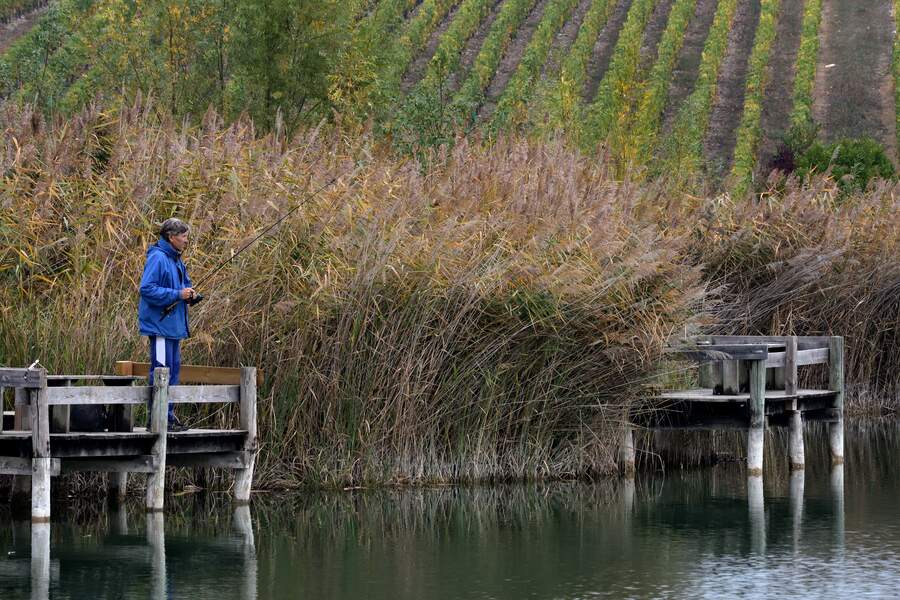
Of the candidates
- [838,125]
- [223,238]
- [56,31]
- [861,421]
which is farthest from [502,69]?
[223,238]

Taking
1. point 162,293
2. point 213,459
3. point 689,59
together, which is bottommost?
point 213,459

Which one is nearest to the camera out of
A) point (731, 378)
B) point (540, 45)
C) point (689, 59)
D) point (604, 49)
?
Result: point (731, 378)

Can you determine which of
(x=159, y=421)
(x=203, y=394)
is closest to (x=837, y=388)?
(x=203, y=394)

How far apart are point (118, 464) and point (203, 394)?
0.87 m

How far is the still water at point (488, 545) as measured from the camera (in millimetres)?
9617

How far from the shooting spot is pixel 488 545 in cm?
1133

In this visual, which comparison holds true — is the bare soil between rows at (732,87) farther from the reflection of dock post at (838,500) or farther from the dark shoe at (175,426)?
the dark shoe at (175,426)

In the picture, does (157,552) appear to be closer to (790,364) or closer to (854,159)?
(790,364)

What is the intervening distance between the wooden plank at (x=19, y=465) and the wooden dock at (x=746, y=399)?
18.8 ft

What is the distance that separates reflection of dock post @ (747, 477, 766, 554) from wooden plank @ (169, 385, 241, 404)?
4279 millimetres

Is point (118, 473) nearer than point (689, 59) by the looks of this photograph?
Yes

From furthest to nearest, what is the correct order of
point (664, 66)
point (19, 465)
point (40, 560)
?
point (664, 66)
point (19, 465)
point (40, 560)

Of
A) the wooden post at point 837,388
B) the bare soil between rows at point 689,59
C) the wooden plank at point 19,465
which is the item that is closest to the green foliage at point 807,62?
the bare soil between rows at point 689,59

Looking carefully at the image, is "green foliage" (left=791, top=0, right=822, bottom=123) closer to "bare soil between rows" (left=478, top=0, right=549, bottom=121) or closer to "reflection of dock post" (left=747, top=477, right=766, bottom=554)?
"bare soil between rows" (left=478, top=0, right=549, bottom=121)
